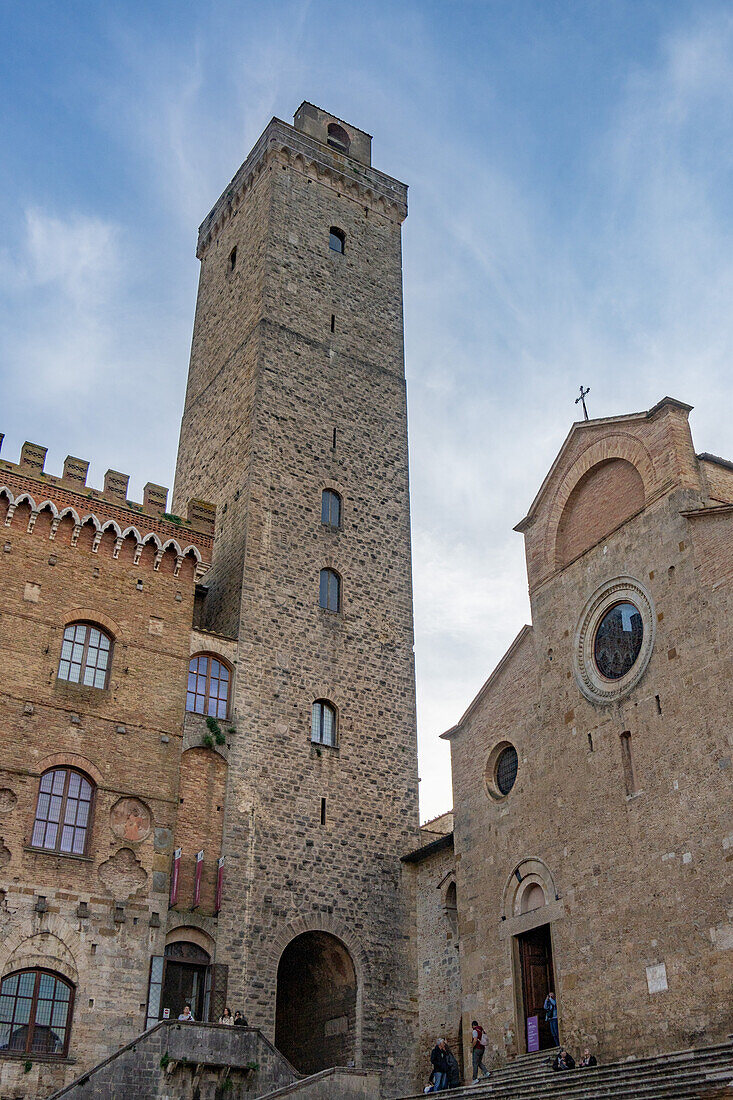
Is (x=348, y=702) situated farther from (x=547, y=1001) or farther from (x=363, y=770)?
(x=547, y=1001)

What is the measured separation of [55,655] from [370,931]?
9434mm

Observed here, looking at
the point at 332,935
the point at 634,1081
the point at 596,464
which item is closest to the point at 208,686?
the point at 332,935

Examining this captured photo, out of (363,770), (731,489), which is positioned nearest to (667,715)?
(731,489)

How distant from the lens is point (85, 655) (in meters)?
22.1

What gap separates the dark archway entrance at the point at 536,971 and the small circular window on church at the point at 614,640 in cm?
468

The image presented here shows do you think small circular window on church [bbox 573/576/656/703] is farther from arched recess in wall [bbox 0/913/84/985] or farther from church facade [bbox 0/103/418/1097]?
arched recess in wall [bbox 0/913/84/985]

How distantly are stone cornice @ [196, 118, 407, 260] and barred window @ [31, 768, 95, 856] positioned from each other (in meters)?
20.8

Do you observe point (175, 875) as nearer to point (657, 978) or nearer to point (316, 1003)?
point (316, 1003)

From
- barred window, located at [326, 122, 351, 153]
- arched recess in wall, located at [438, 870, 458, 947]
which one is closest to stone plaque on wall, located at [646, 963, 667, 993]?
arched recess in wall, located at [438, 870, 458, 947]

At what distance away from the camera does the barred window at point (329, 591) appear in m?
27.0

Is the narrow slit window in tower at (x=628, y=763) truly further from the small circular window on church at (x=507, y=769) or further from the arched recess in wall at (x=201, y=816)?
the arched recess in wall at (x=201, y=816)

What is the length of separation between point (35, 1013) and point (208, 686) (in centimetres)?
760

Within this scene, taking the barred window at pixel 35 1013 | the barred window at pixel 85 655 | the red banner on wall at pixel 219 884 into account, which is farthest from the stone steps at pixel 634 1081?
the barred window at pixel 85 655

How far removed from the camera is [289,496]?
27281mm
